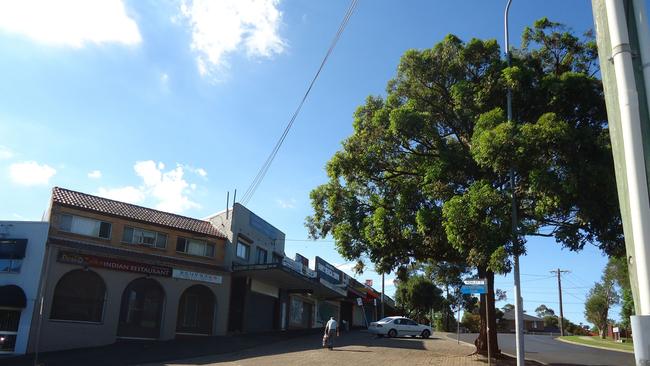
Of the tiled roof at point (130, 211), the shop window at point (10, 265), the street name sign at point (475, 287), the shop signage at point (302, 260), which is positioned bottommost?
the street name sign at point (475, 287)

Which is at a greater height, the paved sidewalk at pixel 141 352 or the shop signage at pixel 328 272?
the shop signage at pixel 328 272

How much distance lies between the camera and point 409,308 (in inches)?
2453

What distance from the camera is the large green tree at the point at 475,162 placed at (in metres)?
14.9

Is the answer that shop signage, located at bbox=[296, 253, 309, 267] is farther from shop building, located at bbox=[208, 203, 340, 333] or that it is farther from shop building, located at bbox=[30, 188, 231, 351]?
shop building, located at bbox=[30, 188, 231, 351]

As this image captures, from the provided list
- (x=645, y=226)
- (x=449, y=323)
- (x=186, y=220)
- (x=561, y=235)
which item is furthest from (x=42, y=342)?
(x=449, y=323)

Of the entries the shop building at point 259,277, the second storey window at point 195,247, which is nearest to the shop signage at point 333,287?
the shop building at point 259,277

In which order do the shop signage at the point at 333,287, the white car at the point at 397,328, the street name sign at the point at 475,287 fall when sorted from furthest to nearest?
the shop signage at the point at 333,287 → the white car at the point at 397,328 → the street name sign at the point at 475,287

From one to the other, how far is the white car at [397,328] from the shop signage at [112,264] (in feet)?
Answer: 48.2

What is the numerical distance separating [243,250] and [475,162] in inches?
790

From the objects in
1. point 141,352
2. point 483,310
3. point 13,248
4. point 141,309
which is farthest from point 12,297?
point 483,310

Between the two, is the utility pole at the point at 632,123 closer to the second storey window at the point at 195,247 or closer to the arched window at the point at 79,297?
the arched window at the point at 79,297

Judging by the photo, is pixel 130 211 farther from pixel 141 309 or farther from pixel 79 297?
→ pixel 79 297

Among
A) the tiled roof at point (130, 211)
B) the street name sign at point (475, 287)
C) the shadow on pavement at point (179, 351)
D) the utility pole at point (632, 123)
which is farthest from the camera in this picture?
the tiled roof at point (130, 211)

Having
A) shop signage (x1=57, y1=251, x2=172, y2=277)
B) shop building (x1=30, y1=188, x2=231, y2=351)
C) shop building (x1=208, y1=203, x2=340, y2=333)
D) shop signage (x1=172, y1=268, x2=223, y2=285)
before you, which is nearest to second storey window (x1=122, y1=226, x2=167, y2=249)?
shop building (x1=30, y1=188, x2=231, y2=351)
